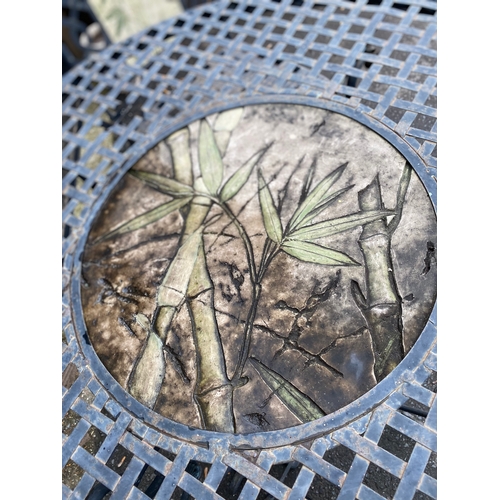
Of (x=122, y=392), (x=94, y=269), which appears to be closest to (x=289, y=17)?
(x=94, y=269)

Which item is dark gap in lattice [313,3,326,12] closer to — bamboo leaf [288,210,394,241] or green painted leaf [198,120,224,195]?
green painted leaf [198,120,224,195]

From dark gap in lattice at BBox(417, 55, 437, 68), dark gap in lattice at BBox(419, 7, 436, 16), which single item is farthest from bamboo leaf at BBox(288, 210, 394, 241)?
dark gap in lattice at BBox(419, 7, 436, 16)

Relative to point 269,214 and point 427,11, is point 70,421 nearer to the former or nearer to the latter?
point 269,214

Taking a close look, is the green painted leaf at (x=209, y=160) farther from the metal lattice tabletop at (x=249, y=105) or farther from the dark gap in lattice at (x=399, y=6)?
the dark gap in lattice at (x=399, y=6)

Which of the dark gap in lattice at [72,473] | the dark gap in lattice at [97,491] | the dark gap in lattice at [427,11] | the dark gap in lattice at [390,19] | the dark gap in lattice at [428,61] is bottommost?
the dark gap in lattice at [97,491]

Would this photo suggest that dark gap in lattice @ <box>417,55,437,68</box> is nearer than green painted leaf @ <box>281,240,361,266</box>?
No

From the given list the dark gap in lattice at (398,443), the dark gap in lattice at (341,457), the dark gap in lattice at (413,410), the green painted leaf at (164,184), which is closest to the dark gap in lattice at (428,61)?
the green painted leaf at (164,184)
